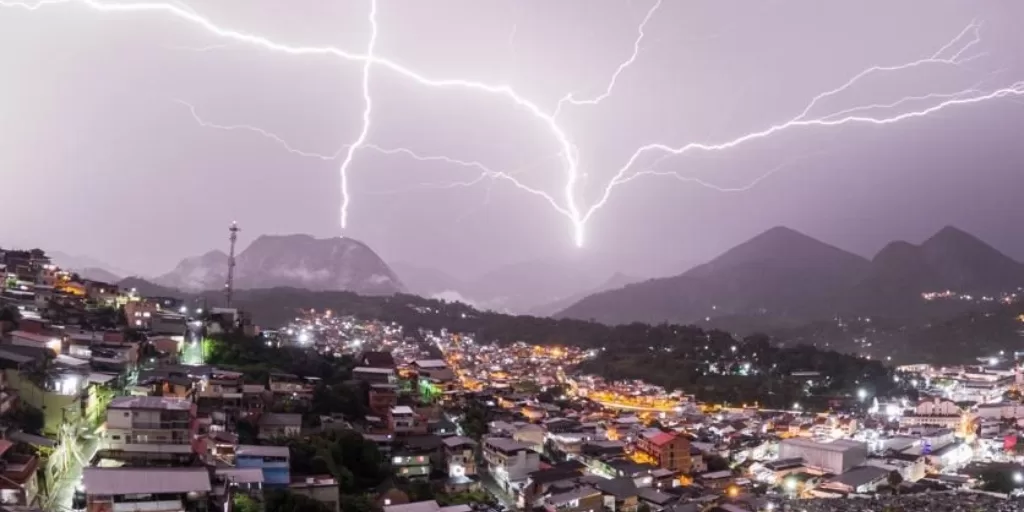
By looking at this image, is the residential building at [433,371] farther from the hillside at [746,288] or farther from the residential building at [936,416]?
the hillside at [746,288]

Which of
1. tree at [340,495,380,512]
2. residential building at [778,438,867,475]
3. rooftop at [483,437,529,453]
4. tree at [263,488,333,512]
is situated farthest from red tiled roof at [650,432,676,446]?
tree at [263,488,333,512]

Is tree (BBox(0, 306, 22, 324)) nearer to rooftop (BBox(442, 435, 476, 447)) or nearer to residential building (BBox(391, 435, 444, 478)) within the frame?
residential building (BBox(391, 435, 444, 478))

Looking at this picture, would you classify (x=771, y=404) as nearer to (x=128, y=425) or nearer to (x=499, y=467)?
(x=499, y=467)

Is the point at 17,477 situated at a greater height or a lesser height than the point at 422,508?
greater

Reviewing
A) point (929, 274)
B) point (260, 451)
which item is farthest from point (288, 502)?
point (929, 274)

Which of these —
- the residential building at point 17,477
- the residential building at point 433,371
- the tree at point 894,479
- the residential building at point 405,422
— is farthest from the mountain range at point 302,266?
the residential building at point 17,477

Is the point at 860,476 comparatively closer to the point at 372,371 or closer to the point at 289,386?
the point at 372,371

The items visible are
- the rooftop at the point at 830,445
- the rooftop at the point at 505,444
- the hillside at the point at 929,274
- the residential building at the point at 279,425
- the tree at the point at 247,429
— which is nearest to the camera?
the tree at the point at 247,429
